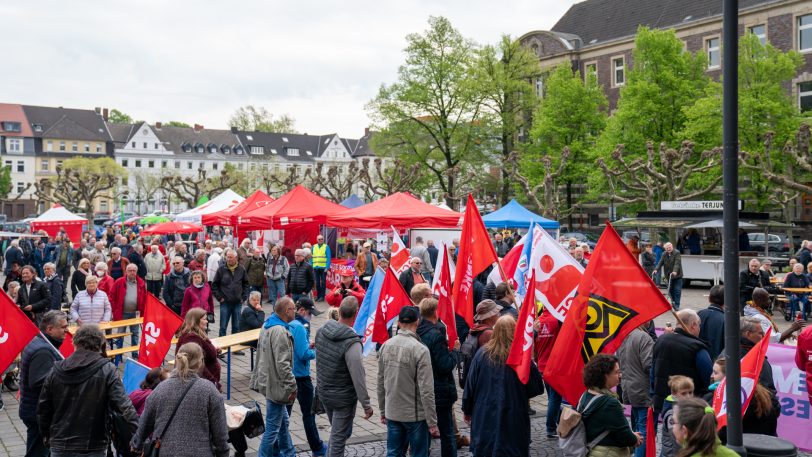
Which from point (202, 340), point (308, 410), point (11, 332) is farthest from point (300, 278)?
point (11, 332)

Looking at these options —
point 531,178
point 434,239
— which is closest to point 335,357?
point 434,239

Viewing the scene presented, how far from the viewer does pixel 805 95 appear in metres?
39.8

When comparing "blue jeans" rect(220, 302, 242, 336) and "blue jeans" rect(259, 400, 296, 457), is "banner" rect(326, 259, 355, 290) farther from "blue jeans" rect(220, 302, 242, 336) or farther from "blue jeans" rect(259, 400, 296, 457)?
"blue jeans" rect(259, 400, 296, 457)

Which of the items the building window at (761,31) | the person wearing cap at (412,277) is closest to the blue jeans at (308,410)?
the person wearing cap at (412,277)

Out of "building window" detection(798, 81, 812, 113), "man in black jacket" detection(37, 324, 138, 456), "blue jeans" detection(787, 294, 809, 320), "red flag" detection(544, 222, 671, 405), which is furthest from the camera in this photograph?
"building window" detection(798, 81, 812, 113)

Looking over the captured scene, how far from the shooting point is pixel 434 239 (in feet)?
69.4

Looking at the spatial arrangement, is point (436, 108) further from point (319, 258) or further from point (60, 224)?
point (319, 258)

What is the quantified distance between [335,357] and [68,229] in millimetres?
29183

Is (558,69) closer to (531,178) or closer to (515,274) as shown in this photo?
(531,178)

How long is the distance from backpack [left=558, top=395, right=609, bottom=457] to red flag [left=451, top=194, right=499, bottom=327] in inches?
139

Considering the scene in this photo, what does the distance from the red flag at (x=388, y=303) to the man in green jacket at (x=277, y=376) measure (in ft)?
5.11

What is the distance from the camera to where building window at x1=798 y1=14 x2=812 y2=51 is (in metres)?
39.9

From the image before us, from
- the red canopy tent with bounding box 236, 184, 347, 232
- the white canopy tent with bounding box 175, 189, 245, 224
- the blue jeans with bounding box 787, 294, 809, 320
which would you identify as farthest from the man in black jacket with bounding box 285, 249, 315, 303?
the white canopy tent with bounding box 175, 189, 245, 224

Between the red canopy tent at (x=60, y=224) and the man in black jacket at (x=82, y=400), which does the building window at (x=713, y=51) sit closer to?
the red canopy tent at (x=60, y=224)
